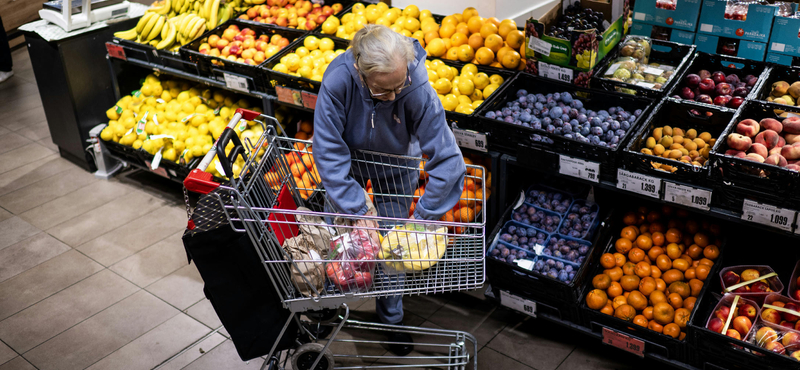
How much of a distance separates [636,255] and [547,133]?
74cm

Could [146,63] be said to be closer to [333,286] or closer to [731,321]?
[333,286]

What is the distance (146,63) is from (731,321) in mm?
4052

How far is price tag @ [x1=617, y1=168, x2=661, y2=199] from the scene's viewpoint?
2.55 metres

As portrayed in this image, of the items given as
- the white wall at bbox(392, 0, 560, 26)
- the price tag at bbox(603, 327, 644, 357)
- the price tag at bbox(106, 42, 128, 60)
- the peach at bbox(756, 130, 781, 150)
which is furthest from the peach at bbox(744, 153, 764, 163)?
the price tag at bbox(106, 42, 128, 60)

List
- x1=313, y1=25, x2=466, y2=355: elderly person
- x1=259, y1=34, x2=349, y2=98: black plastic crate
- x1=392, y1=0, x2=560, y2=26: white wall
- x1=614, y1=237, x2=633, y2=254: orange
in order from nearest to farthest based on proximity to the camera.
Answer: x1=313, y1=25, x2=466, y2=355: elderly person
x1=614, y1=237, x2=633, y2=254: orange
x1=259, y1=34, x2=349, y2=98: black plastic crate
x1=392, y1=0, x2=560, y2=26: white wall

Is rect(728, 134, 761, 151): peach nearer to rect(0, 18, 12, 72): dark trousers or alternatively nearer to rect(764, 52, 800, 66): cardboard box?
rect(764, 52, 800, 66): cardboard box

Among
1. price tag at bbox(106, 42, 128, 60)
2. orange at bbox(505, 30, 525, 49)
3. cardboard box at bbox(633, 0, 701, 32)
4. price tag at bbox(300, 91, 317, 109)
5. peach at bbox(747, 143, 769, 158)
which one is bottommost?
price tag at bbox(300, 91, 317, 109)

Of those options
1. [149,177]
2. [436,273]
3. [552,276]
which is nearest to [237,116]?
[436,273]

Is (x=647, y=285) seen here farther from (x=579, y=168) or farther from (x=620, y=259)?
(x=579, y=168)

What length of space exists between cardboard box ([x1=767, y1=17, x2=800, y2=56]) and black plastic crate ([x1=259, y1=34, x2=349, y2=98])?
2.39 metres

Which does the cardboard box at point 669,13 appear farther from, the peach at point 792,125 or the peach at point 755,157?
the peach at point 755,157

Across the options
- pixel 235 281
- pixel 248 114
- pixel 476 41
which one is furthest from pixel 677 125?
pixel 235 281

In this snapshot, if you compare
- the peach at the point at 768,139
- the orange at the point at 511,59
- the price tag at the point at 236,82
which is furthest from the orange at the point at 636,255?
the price tag at the point at 236,82

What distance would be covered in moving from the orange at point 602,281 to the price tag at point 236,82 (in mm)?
2486
